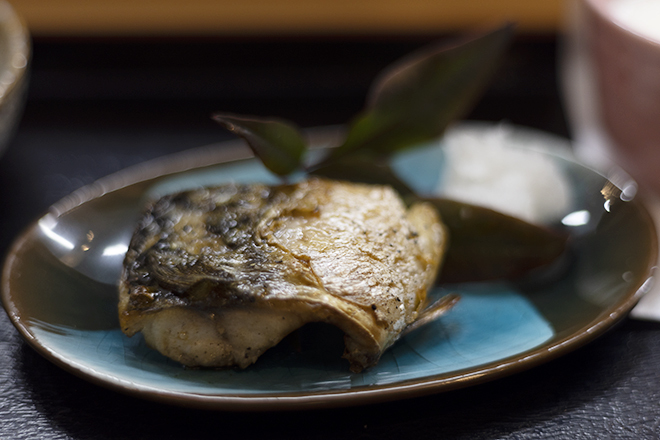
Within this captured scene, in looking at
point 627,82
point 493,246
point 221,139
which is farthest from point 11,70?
point 627,82

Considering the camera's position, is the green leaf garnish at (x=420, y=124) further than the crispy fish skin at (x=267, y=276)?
Yes

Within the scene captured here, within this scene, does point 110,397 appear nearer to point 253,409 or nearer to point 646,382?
point 253,409

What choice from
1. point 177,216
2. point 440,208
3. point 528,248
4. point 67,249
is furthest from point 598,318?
point 67,249

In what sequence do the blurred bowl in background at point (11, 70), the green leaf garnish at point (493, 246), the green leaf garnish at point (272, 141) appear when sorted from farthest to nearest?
the blurred bowl in background at point (11, 70), the green leaf garnish at point (493, 246), the green leaf garnish at point (272, 141)

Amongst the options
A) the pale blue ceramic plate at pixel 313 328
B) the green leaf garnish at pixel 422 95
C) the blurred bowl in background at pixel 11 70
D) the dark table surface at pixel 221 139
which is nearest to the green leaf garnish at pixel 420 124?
the green leaf garnish at pixel 422 95

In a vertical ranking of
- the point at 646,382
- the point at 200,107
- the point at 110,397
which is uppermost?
the point at 646,382

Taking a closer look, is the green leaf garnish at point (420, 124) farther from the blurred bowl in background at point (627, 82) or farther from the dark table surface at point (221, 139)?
the dark table surface at point (221, 139)
